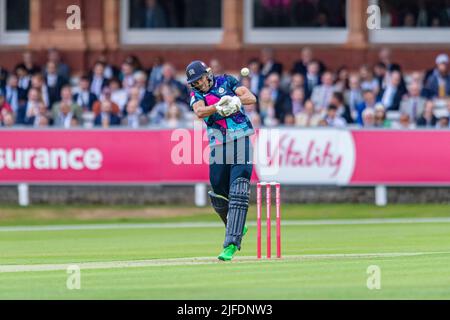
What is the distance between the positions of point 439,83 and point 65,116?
24.6 feet

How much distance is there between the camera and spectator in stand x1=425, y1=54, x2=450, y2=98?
2930 centimetres

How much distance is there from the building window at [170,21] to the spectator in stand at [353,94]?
5755 millimetres

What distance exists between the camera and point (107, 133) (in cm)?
2803

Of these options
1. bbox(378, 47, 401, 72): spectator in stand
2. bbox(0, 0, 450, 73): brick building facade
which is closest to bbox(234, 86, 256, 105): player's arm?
bbox(378, 47, 401, 72): spectator in stand

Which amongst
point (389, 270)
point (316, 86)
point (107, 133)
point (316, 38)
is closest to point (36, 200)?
point (107, 133)

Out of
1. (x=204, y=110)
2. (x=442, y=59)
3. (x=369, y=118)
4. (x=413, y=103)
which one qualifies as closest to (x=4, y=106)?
(x=369, y=118)

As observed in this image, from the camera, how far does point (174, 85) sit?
98.4 ft

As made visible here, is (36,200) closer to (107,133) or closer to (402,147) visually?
(107,133)

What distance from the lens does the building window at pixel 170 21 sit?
112 ft

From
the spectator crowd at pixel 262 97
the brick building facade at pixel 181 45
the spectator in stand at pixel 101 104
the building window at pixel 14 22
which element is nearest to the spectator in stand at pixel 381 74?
the spectator crowd at pixel 262 97

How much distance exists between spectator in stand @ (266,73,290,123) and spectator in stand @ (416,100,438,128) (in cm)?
271

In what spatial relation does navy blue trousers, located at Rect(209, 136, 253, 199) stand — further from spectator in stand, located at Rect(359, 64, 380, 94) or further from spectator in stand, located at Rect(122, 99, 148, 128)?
spectator in stand, located at Rect(359, 64, 380, 94)

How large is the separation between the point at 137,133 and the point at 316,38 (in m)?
7.09

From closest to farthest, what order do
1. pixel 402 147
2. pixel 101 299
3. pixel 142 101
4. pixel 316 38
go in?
pixel 101 299, pixel 402 147, pixel 142 101, pixel 316 38
